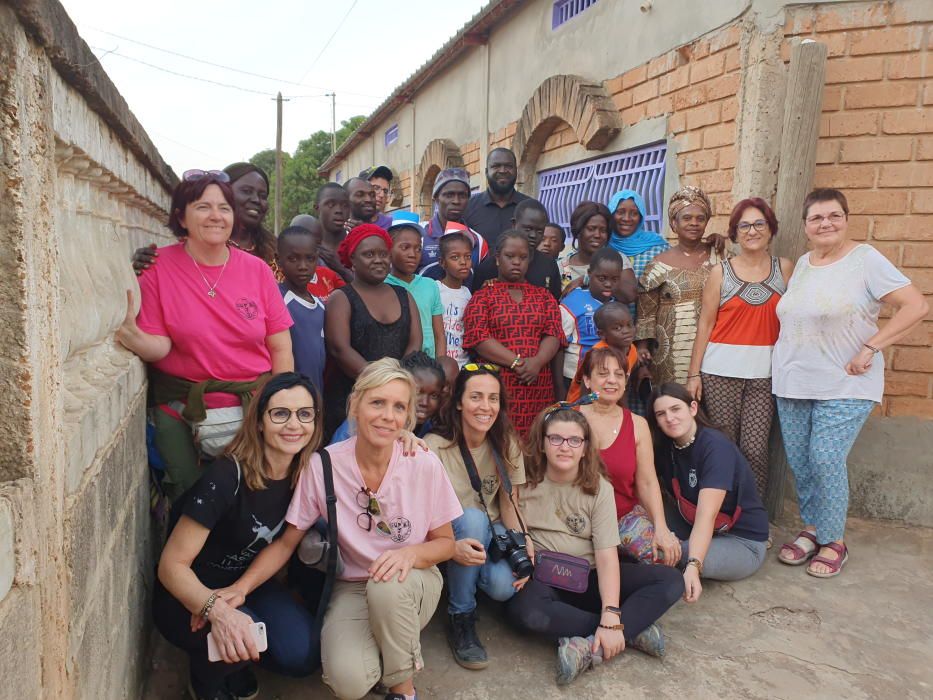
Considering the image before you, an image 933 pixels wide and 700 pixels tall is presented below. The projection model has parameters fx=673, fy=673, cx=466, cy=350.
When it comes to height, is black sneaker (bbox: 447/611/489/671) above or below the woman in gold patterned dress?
below

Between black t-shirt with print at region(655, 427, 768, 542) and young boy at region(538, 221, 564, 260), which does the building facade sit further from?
black t-shirt with print at region(655, 427, 768, 542)

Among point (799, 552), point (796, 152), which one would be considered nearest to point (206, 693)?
point (799, 552)

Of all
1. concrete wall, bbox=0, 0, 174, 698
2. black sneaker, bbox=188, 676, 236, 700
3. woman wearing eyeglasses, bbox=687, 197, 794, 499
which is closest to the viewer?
concrete wall, bbox=0, 0, 174, 698

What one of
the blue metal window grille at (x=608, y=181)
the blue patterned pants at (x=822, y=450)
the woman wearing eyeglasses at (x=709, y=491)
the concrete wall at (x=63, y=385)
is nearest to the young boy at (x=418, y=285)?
the woman wearing eyeglasses at (x=709, y=491)

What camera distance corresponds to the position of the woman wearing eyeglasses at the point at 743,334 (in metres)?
3.58

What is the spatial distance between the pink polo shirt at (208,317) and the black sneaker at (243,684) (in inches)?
36.3

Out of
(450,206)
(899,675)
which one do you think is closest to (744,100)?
(450,206)

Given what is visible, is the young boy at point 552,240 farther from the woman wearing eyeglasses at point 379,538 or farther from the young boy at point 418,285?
the woman wearing eyeglasses at point 379,538

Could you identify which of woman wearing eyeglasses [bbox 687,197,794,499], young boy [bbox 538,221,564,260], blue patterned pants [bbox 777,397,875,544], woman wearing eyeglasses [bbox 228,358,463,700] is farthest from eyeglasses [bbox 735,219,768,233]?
woman wearing eyeglasses [bbox 228,358,463,700]

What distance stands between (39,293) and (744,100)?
4043mm

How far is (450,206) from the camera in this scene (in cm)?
452

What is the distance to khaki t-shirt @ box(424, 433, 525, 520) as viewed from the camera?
2.83 meters

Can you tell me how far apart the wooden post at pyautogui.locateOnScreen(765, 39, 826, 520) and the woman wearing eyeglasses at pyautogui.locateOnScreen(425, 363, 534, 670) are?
76.7 inches

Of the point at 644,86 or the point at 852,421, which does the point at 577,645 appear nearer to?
the point at 852,421
